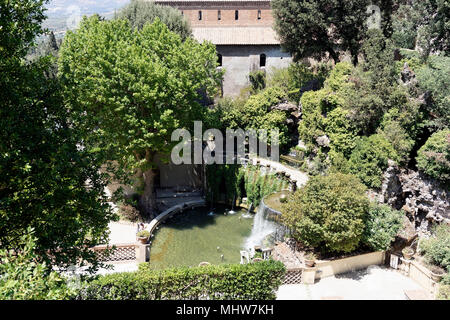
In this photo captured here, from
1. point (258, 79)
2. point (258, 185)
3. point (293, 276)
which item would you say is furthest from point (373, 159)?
point (258, 79)

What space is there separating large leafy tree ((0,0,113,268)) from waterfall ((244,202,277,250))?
13.7 metres

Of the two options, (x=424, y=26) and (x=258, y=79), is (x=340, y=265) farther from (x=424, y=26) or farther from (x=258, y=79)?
(x=258, y=79)

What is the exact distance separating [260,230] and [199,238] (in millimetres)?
4098

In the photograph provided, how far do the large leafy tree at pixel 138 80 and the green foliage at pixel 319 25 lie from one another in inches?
330

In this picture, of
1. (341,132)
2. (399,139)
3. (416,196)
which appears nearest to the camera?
(399,139)

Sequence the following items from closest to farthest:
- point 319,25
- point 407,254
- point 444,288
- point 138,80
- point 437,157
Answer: point 444,288, point 407,254, point 437,157, point 138,80, point 319,25

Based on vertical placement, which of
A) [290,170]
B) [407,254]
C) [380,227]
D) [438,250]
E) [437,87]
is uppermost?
[437,87]

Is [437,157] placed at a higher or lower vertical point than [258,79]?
lower

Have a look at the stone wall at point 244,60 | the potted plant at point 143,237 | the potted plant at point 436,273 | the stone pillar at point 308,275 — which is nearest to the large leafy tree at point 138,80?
the potted plant at point 143,237

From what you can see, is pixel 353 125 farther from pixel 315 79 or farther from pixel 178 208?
pixel 178 208

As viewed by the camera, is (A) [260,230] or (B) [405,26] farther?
(B) [405,26]

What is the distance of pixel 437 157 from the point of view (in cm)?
2234

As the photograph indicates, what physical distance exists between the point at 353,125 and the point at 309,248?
9739 millimetres
